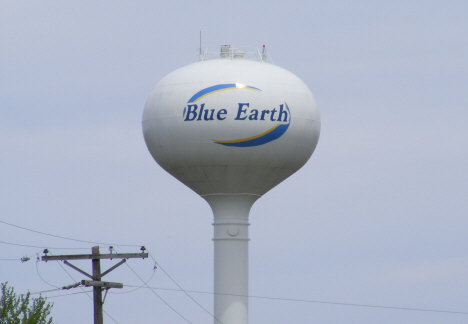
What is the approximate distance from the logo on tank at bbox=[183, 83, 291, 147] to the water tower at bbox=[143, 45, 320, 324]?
0.10 feet

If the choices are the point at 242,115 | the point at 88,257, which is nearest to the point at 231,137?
the point at 242,115

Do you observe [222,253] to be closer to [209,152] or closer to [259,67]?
[209,152]

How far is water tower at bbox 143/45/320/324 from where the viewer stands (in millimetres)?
27359

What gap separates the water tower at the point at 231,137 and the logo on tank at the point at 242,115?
0.10 ft

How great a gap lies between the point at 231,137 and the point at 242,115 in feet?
2.41

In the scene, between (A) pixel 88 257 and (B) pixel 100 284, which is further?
(A) pixel 88 257

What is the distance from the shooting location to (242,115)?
89.4 ft

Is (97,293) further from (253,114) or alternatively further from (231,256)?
(253,114)

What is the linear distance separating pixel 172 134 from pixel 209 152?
126 centimetres

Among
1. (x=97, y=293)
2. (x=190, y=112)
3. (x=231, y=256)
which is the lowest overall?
(x=97, y=293)

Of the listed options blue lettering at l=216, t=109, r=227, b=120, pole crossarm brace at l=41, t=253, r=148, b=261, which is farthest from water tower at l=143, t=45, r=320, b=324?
pole crossarm brace at l=41, t=253, r=148, b=261

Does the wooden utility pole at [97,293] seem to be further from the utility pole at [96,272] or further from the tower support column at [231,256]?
the tower support column at [231,256]

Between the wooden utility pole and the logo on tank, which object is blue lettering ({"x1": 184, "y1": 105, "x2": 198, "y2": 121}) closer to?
the logo on tank

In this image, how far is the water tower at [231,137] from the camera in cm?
2736
